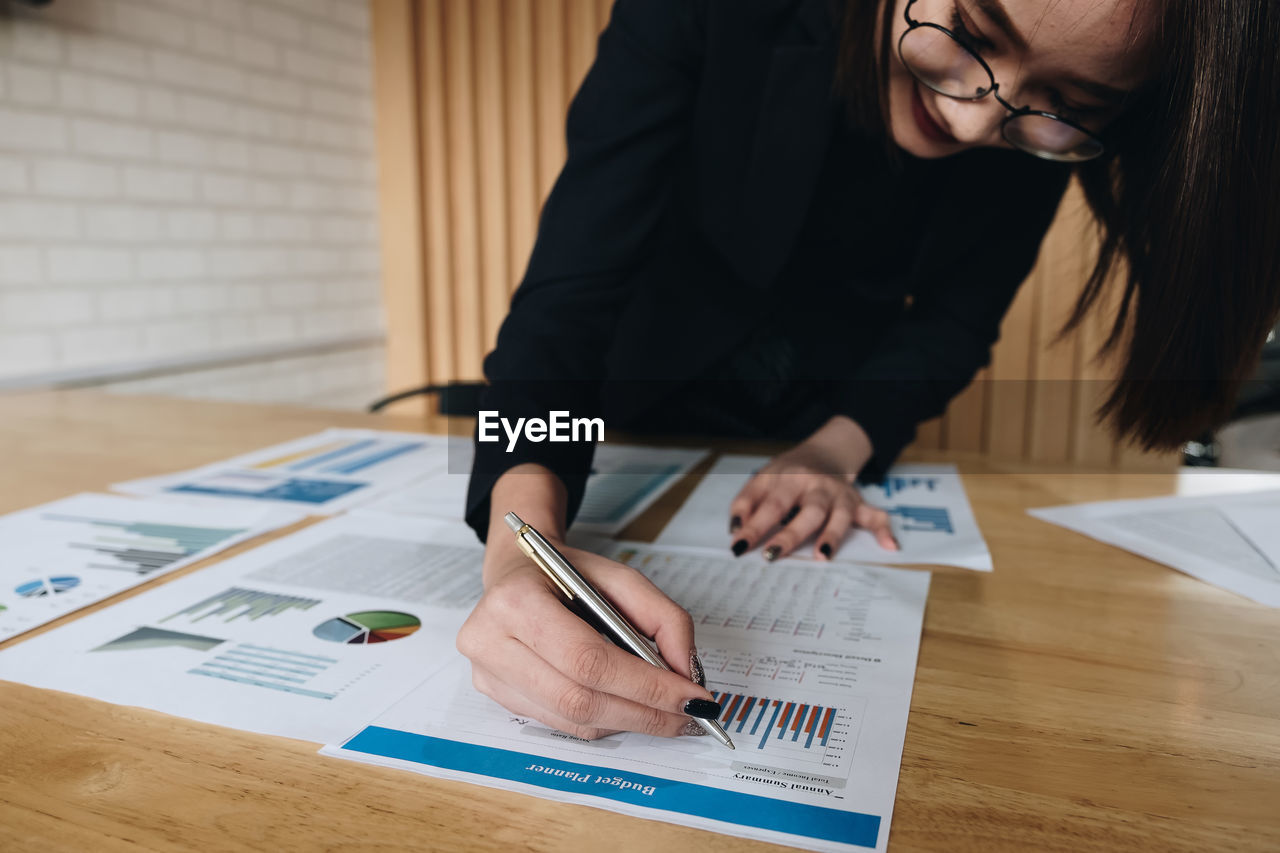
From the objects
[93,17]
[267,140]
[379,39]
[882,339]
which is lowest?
[882,339]

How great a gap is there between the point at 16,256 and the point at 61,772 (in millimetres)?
1802

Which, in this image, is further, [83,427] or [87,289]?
[87,289]

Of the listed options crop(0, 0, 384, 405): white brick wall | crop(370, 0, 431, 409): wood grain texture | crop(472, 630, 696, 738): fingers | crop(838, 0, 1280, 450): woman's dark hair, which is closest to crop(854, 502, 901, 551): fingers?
crop(838, 0, 1280, 450): woman's dark hair

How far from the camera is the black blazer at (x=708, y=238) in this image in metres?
0.83

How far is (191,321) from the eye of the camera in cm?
226

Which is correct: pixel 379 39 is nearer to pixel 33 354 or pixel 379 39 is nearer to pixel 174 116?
pixel 174 116

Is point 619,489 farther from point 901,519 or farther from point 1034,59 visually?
point 1034,59

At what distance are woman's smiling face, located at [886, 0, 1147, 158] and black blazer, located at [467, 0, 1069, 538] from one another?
16cm

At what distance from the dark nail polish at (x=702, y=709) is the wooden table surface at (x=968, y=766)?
0.06 m

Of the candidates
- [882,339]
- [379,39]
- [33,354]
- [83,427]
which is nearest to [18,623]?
[83,427]

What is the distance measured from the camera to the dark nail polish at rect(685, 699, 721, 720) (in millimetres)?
429

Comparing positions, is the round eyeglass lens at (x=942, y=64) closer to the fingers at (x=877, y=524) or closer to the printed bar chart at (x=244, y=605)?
the fingers at (x=877, y=524)

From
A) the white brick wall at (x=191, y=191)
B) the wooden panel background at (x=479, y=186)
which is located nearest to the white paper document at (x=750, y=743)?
the white brick wall at (x=191, y=191)

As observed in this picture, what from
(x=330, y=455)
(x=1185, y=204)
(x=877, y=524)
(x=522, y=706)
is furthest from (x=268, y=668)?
(x=1185, y=204)
